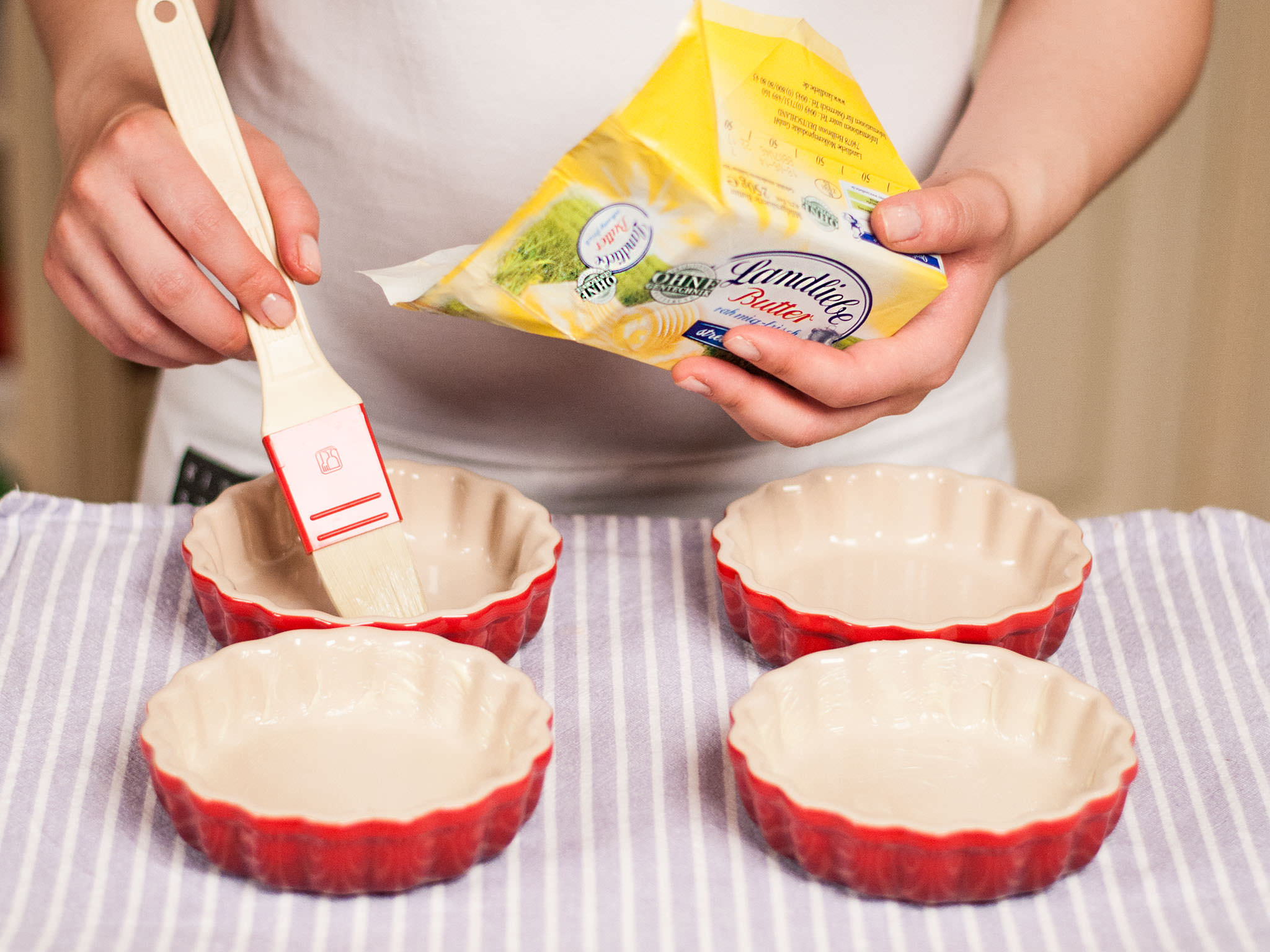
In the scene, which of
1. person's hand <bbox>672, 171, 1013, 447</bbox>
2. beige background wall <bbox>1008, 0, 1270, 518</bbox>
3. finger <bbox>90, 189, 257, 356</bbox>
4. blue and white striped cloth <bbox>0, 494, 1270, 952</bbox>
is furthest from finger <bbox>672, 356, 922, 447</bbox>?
beige background wall <bbox>1008, 0, 1270, 518</bbox>

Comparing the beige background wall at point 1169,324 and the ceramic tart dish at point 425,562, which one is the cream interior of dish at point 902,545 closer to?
the ceramic tart dish at point 425,562

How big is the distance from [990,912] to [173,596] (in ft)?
1.50

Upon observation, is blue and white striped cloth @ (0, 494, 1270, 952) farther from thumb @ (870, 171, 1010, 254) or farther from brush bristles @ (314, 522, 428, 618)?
thumb @ (870, 171, 1010, 254)

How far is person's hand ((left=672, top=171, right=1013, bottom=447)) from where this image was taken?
2.07ft

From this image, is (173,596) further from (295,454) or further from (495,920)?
(495,920)

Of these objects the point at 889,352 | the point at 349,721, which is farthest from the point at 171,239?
the point at 889,352

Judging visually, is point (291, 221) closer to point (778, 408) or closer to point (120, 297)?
point (120, 297)

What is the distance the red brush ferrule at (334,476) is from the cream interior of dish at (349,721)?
59 millimetres

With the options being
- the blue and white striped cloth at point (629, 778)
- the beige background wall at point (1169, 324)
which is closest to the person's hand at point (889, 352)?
the blue and white striped cloth at point (629, 778)

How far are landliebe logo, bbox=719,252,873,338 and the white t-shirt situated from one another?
0.23 m

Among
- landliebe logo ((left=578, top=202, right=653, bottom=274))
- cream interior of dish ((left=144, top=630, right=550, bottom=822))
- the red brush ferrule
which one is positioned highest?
landliebe logo ((left=578, top=202, right=653, bottom=274))

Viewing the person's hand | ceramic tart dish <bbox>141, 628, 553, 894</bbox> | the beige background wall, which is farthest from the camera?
the beige background wall

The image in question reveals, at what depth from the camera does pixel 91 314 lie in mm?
745

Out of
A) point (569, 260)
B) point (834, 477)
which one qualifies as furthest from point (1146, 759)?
point (569, 260)
